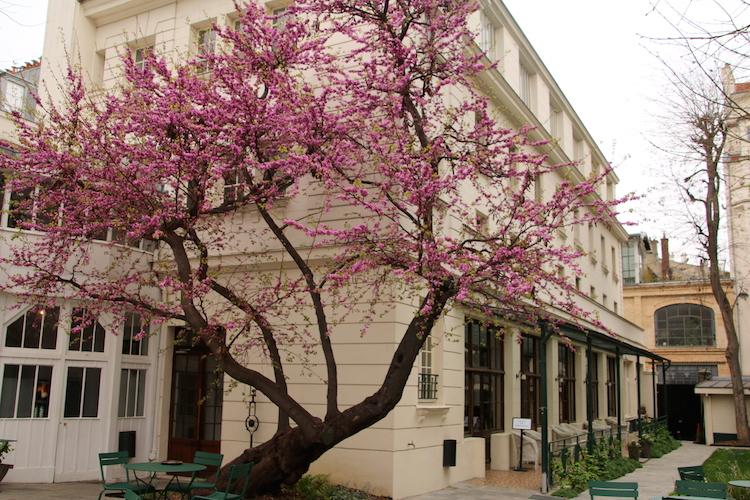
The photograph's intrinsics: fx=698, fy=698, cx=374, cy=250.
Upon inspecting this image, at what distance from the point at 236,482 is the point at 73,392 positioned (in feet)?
15.1

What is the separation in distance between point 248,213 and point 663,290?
3019 cm

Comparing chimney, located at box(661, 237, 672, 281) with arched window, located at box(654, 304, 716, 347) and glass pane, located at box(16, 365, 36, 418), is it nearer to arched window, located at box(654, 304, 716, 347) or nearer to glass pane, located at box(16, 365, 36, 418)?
arched window, located at box(654, 304, 716, 347)

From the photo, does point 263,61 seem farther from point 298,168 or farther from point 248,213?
point 248,213

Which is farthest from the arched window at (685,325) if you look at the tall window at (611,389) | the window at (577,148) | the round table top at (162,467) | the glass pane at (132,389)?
the round table top at (162,467)

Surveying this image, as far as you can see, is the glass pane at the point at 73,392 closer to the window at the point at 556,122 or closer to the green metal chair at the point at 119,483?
the green metal chair at the point at 119,483

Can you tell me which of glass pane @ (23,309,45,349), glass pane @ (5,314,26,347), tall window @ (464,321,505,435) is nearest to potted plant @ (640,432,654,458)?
tall window @ (464,321,505,435)

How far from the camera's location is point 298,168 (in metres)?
10.4

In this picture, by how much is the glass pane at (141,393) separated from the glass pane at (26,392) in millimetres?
2311

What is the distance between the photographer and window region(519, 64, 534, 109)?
20609mm

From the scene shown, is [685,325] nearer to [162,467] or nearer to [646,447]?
[646,447]

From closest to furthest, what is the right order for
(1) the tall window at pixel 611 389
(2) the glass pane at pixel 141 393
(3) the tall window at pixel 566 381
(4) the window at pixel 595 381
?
(2) the glass pane at pixel 141 393, (3) the tall window at pixel 566 381, (4) the window at pixel 595 381, (1) the tall window at pixel 611 389

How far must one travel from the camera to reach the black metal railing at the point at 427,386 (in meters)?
13.0

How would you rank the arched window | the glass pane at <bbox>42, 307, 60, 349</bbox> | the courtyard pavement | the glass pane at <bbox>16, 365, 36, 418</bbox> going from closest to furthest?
the courtyard pavement → the glass pane at <bbox>16, 365, 36, 418</bbox> → the glass pane at <bbox>42, 307, 60, 349</bbox> → the arched window

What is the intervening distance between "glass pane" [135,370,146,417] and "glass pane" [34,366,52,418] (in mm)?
2041
